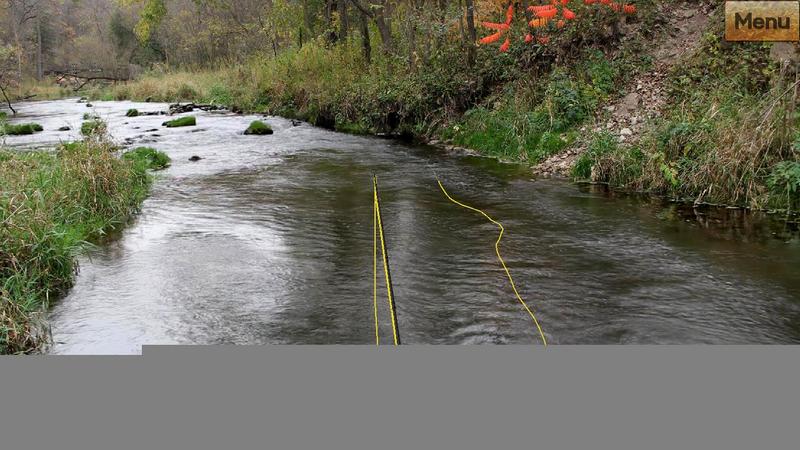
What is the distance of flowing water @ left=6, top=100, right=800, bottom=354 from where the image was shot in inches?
216

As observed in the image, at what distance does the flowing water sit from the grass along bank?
0.23 m

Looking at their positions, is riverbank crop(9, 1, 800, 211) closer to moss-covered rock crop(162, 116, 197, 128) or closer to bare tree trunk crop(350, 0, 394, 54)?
bare tree trunk crop(350, 0, 394, 54)

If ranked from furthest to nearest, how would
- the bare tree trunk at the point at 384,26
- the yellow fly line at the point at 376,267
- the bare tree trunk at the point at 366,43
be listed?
the bare tree trunk at the point at 366,43 < the bare tree trunk at the point at 384,26 < the yellow fly line at the point at 376,267

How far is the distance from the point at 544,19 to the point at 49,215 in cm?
1171

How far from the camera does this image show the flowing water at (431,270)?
548 cm

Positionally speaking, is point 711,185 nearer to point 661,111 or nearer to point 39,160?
point 661,111

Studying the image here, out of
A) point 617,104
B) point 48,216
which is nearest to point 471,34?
point 617,104

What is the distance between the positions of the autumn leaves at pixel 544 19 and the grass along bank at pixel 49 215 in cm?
890

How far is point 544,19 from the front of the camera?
50.5 ft

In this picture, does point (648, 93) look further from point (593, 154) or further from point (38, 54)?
point (38, 54)

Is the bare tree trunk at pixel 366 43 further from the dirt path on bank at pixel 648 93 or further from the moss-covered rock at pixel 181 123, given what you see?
the dirt path on bank at pixel 648 93

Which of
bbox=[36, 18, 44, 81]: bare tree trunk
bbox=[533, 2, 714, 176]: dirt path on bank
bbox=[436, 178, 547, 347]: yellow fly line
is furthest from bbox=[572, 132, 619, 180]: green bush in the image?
bbox=[36, 18, 44, 81]: bare tree trunk

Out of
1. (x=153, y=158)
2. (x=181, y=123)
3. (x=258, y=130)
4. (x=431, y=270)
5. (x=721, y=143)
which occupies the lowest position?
(x=431, y=270)

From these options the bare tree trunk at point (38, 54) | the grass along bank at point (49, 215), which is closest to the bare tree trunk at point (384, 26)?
the grass along bank at point (49, 215)
